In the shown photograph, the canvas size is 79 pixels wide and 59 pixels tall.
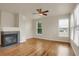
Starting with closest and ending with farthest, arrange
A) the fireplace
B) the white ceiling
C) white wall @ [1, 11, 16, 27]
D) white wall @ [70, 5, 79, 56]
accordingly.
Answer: the white ceiling → white wall @ [70, 5, 79, 56] → white wall @ [1, 11, 16, 27] → the fireplace

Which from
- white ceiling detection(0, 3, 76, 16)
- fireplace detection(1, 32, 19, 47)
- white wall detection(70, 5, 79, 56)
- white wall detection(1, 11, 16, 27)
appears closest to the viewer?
white ceiling detection(0, 3, 76, 16)

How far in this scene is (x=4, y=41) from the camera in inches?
108

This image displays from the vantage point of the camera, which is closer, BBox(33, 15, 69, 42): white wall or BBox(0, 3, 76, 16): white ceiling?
BBox(0, 3, 76, 16): white ceiling

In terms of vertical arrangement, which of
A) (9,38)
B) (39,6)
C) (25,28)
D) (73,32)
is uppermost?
(39,6)

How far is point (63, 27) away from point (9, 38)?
151 cm

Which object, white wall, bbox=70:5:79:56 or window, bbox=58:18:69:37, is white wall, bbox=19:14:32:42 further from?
white wall, bbox=70:5:79:56

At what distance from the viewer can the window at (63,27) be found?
2.62m

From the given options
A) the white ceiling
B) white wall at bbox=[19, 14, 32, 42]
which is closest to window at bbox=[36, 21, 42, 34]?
white wall at bbox=[19, 14, 32, 42]

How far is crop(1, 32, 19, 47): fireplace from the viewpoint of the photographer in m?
2.73

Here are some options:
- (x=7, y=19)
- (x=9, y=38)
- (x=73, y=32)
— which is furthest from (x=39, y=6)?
(x=9, y=38)

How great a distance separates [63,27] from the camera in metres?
2.66

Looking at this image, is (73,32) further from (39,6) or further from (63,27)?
(39,6)

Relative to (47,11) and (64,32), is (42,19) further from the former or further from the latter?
(64,32)

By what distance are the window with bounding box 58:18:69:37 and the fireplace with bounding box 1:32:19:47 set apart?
1.19 m
